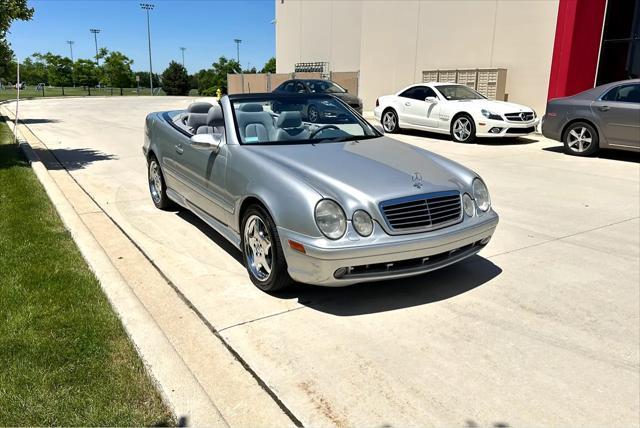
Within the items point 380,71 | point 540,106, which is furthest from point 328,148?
point 380,71

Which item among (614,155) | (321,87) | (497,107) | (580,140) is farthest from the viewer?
(321,87)

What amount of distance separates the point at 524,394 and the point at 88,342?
2.55 m

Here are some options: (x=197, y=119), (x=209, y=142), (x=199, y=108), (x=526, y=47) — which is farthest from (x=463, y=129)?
(x=209, y=142)

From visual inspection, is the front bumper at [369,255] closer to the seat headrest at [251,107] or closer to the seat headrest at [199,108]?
the seat headrest at [251,107]

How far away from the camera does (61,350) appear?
120 inches

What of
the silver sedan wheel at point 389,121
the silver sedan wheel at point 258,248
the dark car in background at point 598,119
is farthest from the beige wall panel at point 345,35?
the silver sedan wheel at point 258,248

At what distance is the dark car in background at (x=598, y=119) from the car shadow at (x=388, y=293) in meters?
7.28

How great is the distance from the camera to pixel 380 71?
23125mm

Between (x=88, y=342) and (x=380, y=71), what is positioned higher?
(x=380, y=71)

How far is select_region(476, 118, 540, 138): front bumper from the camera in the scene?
40.6 ft

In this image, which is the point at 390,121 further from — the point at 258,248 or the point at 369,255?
the point at 369,255

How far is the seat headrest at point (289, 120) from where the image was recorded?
484 centimetres

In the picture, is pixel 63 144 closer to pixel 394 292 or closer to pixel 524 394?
pixel 394 292

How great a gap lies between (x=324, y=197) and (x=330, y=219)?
0.15 m
